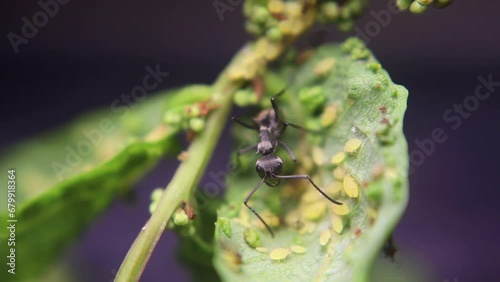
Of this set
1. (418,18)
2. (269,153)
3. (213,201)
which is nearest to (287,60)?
(269,153)

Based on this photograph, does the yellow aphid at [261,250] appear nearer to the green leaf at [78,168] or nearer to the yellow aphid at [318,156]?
the yellow aphid at [318,156]

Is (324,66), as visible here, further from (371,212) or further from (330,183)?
(371,212)

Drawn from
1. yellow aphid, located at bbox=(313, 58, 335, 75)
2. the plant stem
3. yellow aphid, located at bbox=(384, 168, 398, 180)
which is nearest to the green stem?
the plant stem

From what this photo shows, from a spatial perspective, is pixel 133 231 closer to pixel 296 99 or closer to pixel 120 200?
pixel 120 200

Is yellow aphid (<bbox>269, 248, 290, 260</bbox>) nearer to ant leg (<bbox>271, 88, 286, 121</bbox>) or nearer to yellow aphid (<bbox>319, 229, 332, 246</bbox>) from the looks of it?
yellow aphid (<bbox>319, 229, 332, 246</bbox>)

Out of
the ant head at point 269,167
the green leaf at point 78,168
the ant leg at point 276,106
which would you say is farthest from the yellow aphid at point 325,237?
the green leaf at point 78,168

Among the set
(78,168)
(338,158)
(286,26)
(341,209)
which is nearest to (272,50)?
(286,26)

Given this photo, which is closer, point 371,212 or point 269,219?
point 371,212
